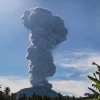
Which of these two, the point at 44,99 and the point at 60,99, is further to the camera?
the point at 60,99

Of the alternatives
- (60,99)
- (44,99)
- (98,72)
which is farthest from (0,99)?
(98,72)

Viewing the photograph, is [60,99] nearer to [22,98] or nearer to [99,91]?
[22,98]

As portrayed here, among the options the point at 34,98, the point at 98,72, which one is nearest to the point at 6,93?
the point at 34,98

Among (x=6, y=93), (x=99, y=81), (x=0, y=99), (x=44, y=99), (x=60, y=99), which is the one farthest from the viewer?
(x=6, y=93)

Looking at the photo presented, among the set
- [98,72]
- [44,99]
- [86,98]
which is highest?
[44,99]

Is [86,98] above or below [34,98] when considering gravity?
below

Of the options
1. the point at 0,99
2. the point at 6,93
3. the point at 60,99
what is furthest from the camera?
the point at 6,93

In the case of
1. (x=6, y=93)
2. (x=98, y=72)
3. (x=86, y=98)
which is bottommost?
(x=86, y=98)

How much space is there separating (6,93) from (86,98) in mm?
108594

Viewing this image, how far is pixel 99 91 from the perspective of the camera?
655cm

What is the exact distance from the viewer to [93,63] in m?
6.45

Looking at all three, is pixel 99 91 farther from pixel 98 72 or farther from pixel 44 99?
pixel 44 99

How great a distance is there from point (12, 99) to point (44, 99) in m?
16.8

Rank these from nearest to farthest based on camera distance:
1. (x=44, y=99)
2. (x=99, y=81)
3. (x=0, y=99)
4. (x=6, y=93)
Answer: (x=99, y=81)
(x=44, y=99)
(x=0, y=99)
(x=6, y=93)
